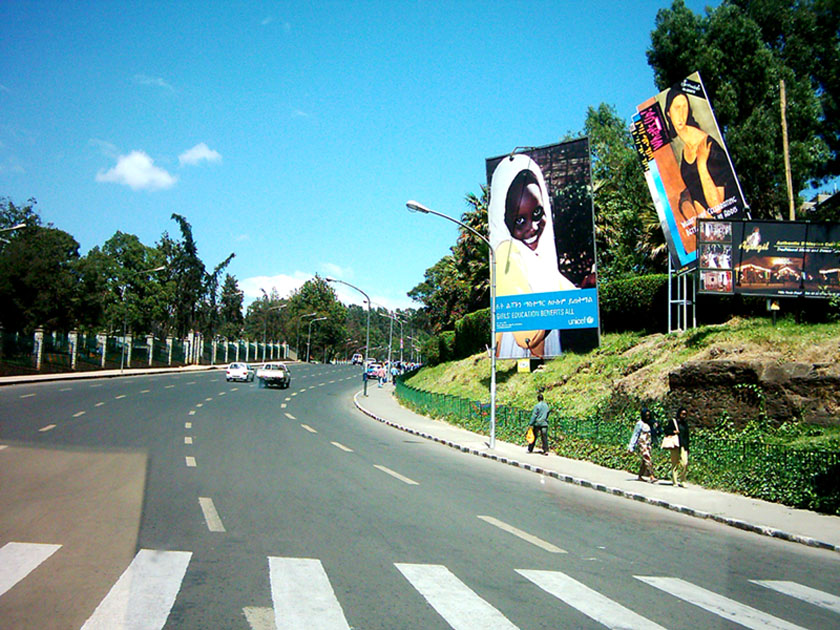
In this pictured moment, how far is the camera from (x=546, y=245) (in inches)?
1350

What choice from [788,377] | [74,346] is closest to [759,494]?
[788,377]

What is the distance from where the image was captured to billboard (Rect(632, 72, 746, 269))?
89.6 feet

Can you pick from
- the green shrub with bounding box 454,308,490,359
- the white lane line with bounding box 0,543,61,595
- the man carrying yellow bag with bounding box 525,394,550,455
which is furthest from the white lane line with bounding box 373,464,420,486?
the green shrub with bounding box 454,308,490,359

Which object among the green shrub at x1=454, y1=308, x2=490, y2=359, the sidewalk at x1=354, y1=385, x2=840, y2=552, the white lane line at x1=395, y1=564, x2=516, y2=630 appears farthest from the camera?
the green shrub at x1=454, y1=308, x2=490, y2=359

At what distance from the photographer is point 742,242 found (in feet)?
79.4

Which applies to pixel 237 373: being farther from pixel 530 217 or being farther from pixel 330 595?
pixel 330 595

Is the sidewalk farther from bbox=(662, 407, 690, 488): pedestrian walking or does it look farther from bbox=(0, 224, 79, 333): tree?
bbox=(0, 224, 79, 333): tree

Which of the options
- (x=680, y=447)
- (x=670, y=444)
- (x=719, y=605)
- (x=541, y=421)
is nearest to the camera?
(x=719, y=605)

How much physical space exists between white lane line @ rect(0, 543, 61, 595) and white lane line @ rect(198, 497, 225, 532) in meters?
1.95

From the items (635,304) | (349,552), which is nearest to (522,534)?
(349,552)

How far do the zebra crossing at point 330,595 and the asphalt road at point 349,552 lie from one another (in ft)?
0.09

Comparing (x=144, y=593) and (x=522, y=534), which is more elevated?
(x=144, y=593)

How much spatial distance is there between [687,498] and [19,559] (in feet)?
41.4

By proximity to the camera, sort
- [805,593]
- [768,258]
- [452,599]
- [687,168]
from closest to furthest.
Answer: [452,599], [805,593], [768,258], [687,168]
